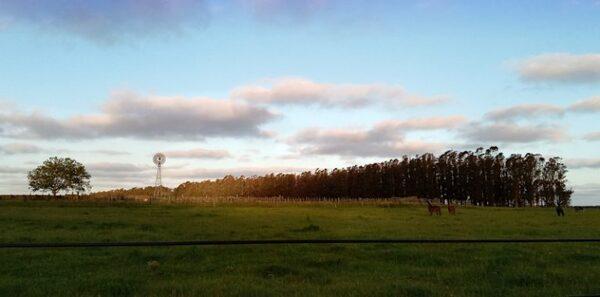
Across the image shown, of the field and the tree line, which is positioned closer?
the field

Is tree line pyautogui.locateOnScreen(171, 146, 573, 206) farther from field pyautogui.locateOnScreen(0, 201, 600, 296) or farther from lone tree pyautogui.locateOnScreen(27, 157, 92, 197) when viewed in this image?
field pyautogui.locateOnScreen(0, 201, 600, 296)

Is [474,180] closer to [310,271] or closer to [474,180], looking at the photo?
[474,180]

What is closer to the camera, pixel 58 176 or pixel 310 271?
pixel 310 271

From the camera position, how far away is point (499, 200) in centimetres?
12631

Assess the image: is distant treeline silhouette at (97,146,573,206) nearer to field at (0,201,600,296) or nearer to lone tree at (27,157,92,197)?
lone tree at (27,157,92,197)

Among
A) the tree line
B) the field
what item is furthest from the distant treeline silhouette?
the field

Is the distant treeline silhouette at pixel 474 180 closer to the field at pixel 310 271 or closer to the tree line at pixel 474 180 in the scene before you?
the tree line at pixel 474 180

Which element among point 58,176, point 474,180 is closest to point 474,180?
point 474,180

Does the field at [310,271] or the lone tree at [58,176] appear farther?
the lone tree at [58,176]

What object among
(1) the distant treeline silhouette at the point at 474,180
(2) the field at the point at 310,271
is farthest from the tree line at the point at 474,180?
(2) the field at the point at 310,271

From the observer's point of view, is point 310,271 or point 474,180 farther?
point 474,180

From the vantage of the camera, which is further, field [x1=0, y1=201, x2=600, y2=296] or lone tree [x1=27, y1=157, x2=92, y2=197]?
lone tree [x1=27, y1=157, x2=92, y2=197]

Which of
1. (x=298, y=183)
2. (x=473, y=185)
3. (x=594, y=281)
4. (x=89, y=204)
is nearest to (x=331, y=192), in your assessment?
(x=298, y=183)

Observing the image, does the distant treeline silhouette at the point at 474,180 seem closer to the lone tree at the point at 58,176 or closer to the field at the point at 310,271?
the lone tree at the point at 58,176
